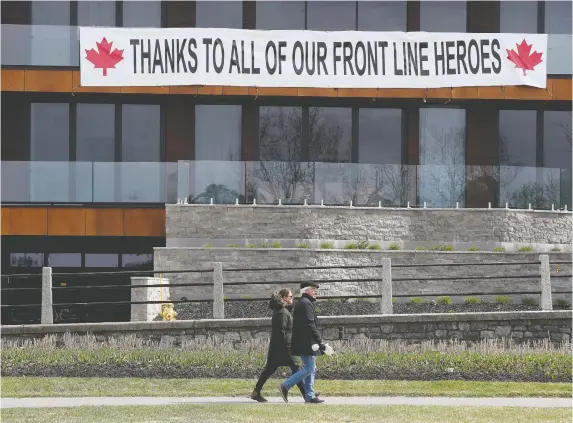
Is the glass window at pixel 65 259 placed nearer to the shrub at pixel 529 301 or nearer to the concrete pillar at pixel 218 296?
the concrete pillar at pixel 218 296

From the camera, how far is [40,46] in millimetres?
30156

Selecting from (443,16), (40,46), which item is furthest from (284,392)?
(443,16)

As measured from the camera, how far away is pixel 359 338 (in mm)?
22859

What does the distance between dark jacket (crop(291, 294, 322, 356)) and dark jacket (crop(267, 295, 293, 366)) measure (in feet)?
0.99

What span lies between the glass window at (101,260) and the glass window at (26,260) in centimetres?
125

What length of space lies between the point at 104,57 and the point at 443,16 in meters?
9.55

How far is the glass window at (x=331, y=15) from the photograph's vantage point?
31.8 metres

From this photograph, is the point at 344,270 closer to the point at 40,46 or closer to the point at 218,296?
the point at 218,296

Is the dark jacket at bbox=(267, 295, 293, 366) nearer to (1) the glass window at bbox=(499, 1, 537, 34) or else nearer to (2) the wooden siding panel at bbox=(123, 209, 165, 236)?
(2) the wooden siding panel at bbox=(123, 209, 165, 236)

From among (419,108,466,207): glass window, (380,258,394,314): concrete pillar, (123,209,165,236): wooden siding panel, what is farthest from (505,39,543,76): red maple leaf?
(123,209,165,236): wooden siding panel

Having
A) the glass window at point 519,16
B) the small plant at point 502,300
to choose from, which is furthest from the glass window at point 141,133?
the small plant at point 502,300

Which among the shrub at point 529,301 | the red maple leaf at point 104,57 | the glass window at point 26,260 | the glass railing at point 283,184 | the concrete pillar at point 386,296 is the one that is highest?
the red maple leaf at point 104,57

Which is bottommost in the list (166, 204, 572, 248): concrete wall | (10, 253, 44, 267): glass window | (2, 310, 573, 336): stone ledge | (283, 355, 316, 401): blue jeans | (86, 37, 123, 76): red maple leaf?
(283, 355, 316, 401): blue jeans

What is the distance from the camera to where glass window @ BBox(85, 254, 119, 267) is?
103 feet
